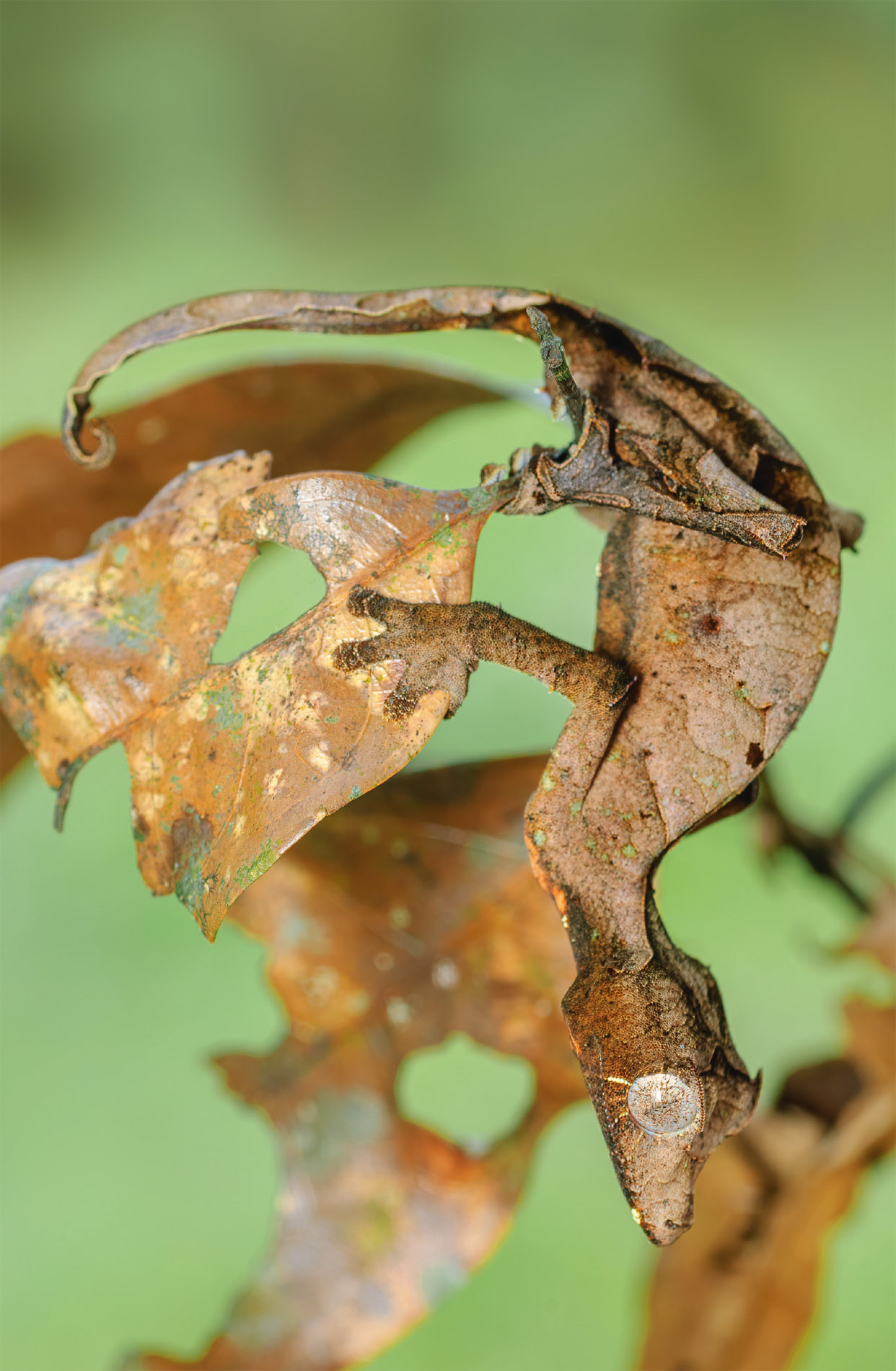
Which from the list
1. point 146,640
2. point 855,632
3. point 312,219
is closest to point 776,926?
point 855,632

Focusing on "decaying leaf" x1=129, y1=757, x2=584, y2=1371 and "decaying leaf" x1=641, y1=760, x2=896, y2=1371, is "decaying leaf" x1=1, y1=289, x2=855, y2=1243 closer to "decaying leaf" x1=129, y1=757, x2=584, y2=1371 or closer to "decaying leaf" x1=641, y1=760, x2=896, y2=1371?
"decaying leaf" x1=129, y1=757, x2=584, y2=1371

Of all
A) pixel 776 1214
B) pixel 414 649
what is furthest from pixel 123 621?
pixel 776 1214

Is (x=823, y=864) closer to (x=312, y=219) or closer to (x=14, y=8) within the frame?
(x=312, y=219)

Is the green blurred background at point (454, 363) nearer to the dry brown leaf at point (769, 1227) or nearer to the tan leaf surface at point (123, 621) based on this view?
the dry brown leaf at point (769, 1227)

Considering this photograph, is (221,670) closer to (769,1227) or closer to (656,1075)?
(656,1075)

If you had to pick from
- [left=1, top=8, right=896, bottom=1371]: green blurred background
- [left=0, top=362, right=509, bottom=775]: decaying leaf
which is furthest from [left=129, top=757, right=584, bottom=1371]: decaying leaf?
[left=0, top=362, right=509, bottom=775]: decaying leaf

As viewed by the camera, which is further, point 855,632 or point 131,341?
point 855,632
